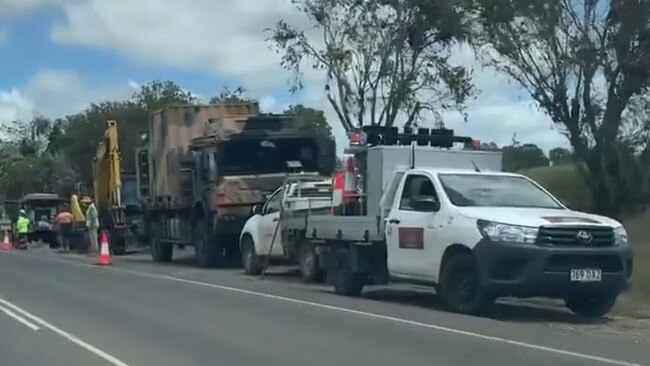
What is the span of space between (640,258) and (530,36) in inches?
403

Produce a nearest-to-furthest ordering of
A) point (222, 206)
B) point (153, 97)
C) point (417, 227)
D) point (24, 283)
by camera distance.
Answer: point (417, 227) → point (24, 283) → point (222, 206) → point (153, 97)

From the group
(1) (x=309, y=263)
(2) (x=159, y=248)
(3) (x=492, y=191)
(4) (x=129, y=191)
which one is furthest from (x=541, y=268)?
(4) (x=129, y=191)

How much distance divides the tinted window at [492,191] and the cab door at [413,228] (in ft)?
0.94

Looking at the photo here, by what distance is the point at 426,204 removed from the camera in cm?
1681

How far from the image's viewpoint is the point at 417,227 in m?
16.9

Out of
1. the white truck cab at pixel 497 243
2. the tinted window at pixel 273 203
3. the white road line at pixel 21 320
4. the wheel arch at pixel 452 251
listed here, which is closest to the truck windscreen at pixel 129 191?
the tinted window at pixel 273 203

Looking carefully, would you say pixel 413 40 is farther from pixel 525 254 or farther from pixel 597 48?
pixel 525 254

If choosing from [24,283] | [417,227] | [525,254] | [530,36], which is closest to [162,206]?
[24,283]

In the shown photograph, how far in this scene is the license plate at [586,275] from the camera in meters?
15.1

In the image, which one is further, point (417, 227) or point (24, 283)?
point (24, 283)

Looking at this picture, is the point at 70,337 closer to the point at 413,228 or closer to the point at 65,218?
the point at 413,228

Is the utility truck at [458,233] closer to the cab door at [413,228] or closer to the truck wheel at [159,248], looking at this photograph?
the cab door at [413,228]

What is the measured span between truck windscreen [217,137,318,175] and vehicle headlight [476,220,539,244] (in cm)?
1254

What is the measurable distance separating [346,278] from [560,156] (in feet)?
66.4
